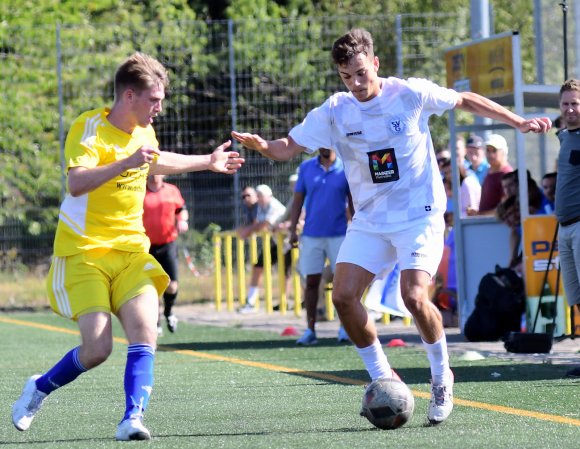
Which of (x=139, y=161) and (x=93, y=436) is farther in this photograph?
(x=93, y=436)

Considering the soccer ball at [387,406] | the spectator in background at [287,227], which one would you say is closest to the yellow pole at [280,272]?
the spectator in background at [287,227]

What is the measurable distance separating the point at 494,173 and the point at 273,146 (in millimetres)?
6921

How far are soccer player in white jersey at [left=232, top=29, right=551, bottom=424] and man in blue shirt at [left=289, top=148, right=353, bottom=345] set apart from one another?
244 inches

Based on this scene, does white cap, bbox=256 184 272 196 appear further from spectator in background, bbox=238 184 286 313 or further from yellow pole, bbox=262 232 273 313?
yellow pole, bbox=262 232 273 313

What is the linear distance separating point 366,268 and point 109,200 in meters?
1.49

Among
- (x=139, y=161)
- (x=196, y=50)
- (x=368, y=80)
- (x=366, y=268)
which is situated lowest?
(x=366, y=268)

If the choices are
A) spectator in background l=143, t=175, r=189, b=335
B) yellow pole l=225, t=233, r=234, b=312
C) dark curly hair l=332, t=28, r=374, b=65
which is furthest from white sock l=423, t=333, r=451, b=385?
yellow pole l=225, t=233, r=234, b=312

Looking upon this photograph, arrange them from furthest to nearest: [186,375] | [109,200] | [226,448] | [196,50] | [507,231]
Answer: [196,50]
[507,231]
[186,375]
[109,200]
[226,448]

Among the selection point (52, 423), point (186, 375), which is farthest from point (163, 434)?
point (186, 375)

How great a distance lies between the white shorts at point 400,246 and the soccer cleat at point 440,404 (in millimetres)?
641

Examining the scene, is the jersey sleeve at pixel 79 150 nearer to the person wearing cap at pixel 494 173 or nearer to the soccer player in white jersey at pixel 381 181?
the soccer player in white jersey at pixel 381 181

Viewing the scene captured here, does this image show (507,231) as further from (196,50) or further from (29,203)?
(29,203)

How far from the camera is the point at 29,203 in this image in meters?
21.8

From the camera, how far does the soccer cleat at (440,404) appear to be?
24.1 ft
